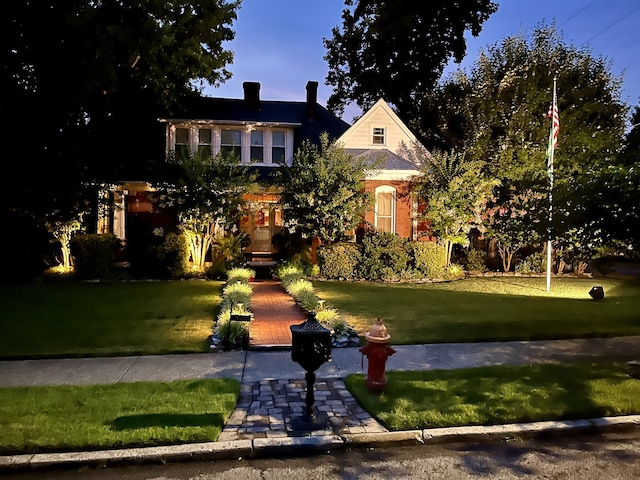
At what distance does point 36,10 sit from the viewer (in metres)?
14.2

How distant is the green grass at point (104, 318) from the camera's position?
7.82 metres

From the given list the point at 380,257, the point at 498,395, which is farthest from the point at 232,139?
the point at 498,395

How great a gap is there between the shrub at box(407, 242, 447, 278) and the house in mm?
2606

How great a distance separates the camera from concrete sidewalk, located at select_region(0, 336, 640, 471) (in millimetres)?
4457

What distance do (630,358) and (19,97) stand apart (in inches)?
680

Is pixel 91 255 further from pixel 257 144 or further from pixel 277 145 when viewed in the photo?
pixel 277 145

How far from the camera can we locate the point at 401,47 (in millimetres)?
31391

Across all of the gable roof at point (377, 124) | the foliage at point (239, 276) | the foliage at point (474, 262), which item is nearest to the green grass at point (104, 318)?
the foliage at point (239, 276)

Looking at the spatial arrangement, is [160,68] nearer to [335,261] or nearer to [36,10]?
[36,10]

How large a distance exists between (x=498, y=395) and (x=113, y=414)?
4286mm

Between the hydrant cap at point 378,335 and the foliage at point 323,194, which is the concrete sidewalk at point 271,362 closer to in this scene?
the hydrant cap at point 378,335

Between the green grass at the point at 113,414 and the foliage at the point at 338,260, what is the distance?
9.69 metres

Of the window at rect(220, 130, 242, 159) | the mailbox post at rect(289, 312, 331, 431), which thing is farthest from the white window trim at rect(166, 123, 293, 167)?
the mailbox post at rect(289, 312, 331, 431)

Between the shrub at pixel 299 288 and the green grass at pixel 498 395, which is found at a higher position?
the shrub at pixel 299 288
